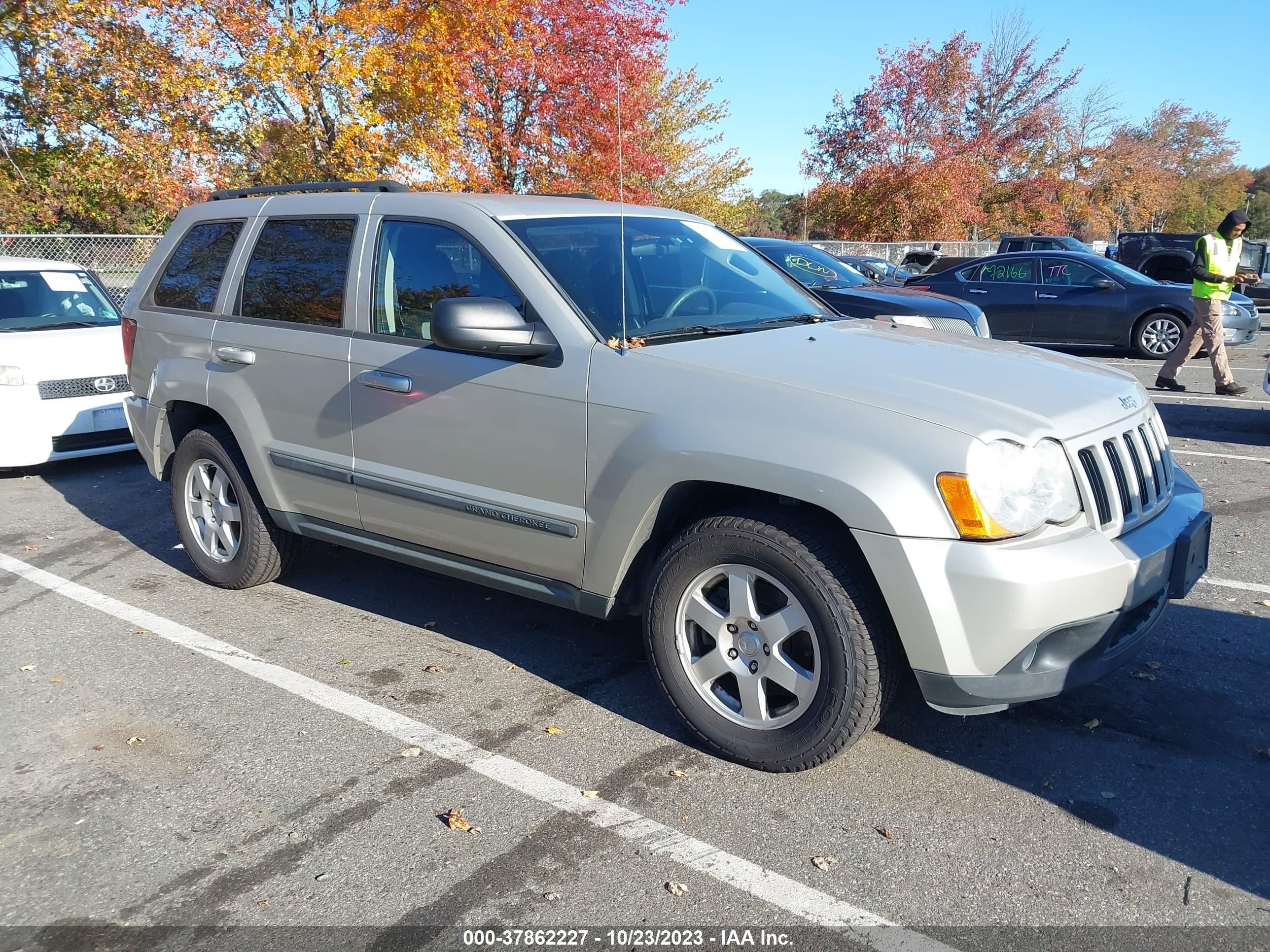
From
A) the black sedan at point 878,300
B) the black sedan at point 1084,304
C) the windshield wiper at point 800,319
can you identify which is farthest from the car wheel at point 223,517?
the black sedan at point 1084,304

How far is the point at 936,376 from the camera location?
11.1 feet

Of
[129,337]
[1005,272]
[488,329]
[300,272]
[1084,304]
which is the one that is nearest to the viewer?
[488,329]

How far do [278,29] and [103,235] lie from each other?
5.00 m

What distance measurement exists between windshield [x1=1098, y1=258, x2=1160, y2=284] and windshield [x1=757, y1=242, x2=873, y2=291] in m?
4.54

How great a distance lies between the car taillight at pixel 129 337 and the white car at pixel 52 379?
1.74m

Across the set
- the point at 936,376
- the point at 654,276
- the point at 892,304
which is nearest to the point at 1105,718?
the point at 936,376

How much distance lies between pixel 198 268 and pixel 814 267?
7804 mm

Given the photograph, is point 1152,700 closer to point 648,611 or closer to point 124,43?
point 648,611

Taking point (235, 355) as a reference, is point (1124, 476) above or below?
below

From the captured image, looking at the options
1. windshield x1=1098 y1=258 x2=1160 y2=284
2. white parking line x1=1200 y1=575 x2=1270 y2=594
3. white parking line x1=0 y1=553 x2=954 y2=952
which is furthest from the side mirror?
windshield x1=1098 y1=258 x2=1160 y2=284

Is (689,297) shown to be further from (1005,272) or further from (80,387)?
(1005,272)

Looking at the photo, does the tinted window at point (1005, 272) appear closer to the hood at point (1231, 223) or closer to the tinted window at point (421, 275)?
the hood at point (1231, 223)

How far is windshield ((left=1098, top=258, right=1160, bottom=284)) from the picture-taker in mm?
14336

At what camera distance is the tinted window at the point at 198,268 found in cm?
510
